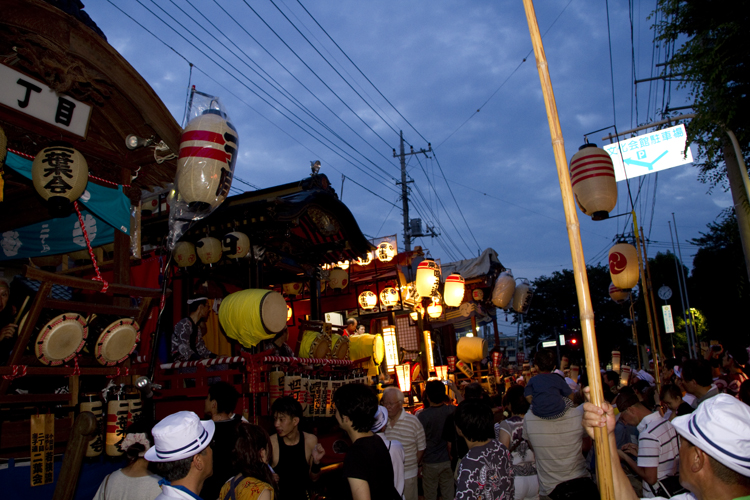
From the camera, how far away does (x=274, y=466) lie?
4.12 metres

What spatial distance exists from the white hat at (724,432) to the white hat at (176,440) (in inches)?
104

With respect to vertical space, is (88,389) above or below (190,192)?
below

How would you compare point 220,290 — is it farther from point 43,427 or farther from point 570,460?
point 570,460

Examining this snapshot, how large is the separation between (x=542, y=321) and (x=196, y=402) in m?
48.9

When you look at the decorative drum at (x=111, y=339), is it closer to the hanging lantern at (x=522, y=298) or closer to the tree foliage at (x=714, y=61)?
the tree foliage at (x=714, y=61)

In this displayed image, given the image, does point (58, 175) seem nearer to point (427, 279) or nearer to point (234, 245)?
point (234, 245)

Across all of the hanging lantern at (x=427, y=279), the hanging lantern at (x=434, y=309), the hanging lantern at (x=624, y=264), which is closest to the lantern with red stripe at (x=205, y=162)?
the hanging lantern at (x=624, y=264)

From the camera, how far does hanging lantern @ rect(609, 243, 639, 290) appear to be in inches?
461

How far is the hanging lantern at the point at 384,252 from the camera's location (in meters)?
21.2

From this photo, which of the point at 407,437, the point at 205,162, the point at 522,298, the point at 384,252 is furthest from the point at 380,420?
the point at 522,298

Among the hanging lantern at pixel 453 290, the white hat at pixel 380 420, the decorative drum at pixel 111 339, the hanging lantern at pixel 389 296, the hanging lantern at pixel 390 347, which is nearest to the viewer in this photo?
the white hat at pixel 380 420

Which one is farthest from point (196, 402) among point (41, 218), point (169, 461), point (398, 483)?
point (169, 461)

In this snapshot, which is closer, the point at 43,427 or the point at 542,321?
the point at 43,427

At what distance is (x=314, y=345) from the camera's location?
9812 millimetres
